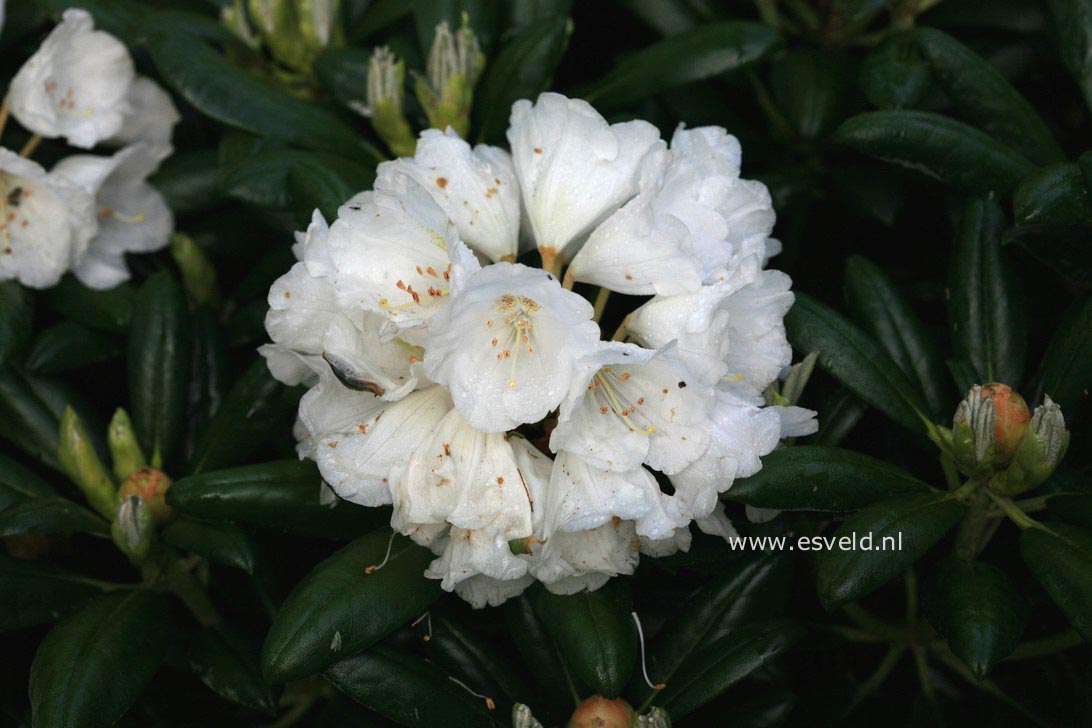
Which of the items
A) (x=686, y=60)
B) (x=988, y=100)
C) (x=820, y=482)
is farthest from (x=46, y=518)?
(x=988, y=100)

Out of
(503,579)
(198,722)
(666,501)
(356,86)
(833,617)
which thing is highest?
(356,86)

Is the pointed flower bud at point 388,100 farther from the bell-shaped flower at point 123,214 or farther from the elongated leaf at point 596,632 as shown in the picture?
the elongated leaf at point 596,632

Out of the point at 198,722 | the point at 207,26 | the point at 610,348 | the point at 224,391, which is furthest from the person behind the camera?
the point at 207,26

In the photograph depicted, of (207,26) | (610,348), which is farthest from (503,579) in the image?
(207,26)

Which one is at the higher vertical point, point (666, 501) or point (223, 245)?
point (666, 501)

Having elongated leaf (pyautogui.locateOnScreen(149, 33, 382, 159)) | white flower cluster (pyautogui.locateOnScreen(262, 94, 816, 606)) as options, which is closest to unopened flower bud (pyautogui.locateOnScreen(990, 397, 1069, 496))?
white flower cluster (pyautogui.locateOnScreen(262, 94, 816, 606))

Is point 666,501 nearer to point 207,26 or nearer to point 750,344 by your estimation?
point 750,344
